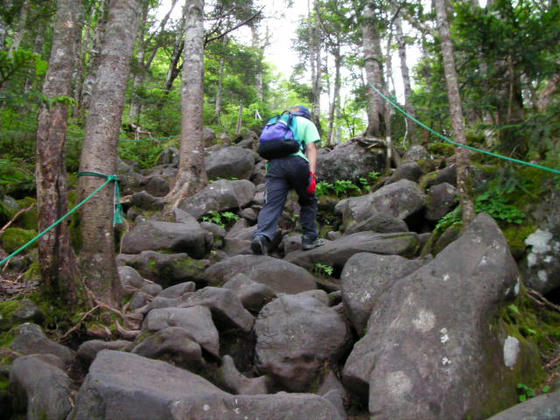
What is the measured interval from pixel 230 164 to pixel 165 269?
6038mm

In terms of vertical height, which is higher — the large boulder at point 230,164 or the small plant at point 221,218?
the large boulder at point 230,164

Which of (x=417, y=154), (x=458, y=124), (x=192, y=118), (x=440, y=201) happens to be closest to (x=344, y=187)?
(x=417, y=154)

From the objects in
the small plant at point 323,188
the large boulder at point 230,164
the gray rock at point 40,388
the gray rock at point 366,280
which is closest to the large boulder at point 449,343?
the gray rock at point 366,280

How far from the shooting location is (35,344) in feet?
12.3

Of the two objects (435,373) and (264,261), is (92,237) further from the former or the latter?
(435,373)

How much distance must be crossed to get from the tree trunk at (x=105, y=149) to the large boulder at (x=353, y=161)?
6.29 metres

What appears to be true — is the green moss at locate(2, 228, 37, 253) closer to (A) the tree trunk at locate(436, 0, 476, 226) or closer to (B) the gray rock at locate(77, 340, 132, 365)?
(B) the gray rock at locate(77, 340, 132, 365)

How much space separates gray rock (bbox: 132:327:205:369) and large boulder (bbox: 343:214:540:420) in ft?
4.25

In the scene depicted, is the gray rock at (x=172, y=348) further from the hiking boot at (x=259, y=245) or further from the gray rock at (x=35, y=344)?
the hiking boot at (x=259, y=245)

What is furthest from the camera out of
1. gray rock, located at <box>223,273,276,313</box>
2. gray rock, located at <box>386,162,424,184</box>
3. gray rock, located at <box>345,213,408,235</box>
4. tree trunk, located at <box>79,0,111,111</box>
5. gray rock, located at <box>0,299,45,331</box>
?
tree trunk, located at <box>79,0,111,111</box>

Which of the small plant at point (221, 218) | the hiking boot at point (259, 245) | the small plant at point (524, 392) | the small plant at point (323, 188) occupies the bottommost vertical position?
the small plant at point (524, 392)

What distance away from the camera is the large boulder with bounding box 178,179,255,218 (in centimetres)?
914

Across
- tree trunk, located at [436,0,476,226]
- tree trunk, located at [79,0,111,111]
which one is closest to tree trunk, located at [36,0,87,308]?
tree trunk, located at [436,0,476,226]

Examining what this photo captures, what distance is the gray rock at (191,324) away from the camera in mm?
3789
